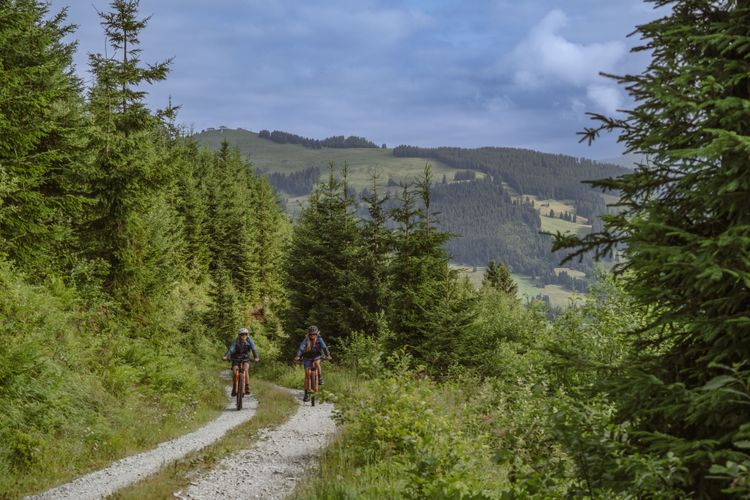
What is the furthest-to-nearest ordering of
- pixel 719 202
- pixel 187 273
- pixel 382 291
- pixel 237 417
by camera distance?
pixel 187 273, pixel 382 291, pixel 237 417, pixel 719 202

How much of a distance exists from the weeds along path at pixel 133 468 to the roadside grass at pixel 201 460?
344 millimetres

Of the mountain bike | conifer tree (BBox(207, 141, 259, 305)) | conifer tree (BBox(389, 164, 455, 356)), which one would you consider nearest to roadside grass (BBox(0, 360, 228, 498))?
the mountain bike

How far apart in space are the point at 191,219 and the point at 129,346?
37.1m

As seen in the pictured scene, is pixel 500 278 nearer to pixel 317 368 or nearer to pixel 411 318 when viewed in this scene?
pixel 411 318

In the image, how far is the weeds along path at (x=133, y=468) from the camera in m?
8.49

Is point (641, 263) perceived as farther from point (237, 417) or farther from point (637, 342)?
point (237, 417)

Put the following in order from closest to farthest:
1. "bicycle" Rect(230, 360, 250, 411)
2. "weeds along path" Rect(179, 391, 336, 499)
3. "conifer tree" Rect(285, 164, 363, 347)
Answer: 1. "weeds along path" Rect(179, 391, 336, 499)
2. "bicycle" Rect(230, 360, 250, 411)
3. "conifer tree" Rect(285, 164, 363, 347)

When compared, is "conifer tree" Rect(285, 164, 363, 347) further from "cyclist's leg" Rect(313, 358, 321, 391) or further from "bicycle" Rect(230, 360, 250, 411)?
"bicycle" Rect(230, 360, 250, 411)

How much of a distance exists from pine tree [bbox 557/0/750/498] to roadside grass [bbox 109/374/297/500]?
707 cm

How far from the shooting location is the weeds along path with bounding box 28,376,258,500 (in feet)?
27.9

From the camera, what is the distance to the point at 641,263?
4660 mm

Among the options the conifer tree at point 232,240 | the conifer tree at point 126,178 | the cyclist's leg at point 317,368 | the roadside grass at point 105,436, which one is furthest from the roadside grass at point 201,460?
the conifer tree at point 232,240

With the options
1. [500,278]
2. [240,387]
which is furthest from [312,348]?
[500,278]

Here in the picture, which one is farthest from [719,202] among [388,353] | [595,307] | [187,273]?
[187,273]
